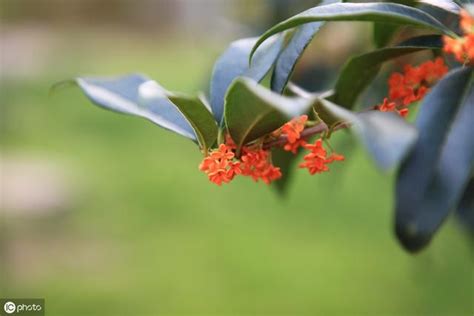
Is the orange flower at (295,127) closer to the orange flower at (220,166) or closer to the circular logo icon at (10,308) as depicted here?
the orange flower at (220,166)

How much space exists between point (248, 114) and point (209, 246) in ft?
9.55

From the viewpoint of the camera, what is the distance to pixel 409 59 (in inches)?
50.0

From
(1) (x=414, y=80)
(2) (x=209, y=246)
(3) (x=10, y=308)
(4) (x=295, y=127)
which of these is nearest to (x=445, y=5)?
(1) (x=414, y=80)

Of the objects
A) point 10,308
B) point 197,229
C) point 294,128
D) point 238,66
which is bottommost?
point 10,308

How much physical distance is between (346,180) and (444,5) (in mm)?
3374

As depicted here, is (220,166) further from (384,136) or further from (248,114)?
(384,136)

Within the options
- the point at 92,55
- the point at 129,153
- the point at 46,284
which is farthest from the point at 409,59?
the point at 92,55

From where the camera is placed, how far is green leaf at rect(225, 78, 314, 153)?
0.63 m

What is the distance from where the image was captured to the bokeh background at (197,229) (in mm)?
2783

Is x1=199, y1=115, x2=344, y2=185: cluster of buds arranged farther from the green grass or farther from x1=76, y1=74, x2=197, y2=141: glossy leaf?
the green grass

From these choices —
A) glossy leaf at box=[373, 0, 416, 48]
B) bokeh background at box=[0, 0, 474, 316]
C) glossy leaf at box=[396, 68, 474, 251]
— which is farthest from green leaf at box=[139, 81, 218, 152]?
bokeh background at box=[0, 0, 474, 316]

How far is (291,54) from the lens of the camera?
79 cm

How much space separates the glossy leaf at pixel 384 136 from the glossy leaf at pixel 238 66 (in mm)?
236

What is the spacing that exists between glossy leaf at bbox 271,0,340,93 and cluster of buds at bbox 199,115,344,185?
0.21ft
